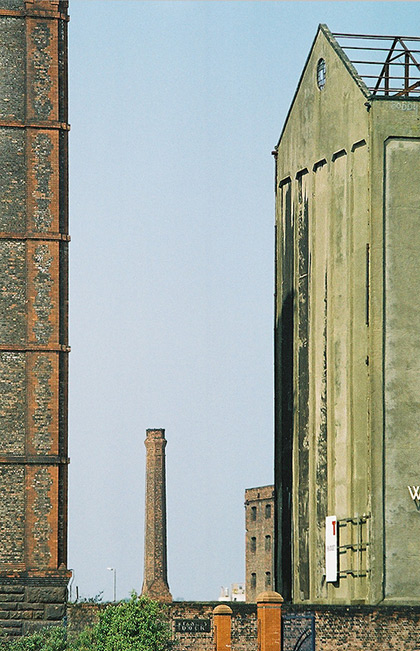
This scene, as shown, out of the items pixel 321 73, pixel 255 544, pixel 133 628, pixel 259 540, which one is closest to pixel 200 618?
pixel 133 628

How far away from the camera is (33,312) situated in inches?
1403

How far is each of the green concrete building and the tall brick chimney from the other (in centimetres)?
2795

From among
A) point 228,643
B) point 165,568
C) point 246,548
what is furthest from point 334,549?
point 246,548

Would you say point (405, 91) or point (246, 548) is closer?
point (405, 91)

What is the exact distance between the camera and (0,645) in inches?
1280

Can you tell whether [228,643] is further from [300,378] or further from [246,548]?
[246,548]

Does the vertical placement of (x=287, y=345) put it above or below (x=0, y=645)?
above

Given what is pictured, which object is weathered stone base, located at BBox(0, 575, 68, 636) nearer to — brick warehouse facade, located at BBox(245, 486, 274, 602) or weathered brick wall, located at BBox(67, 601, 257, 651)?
weathered brick wall, located at BBox(67, 601, 257, 651)

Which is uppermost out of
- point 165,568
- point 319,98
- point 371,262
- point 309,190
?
point 319,98

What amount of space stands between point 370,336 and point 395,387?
140 cm

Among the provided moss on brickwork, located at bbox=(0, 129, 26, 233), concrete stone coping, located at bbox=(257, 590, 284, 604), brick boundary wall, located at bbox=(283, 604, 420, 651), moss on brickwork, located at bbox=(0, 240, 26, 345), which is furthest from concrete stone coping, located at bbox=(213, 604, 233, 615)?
moss on brickwork, located at bbox=(0, 129, 26, 233)

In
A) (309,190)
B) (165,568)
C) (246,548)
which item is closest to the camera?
(309,190)

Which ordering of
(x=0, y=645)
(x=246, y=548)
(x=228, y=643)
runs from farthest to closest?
(x=246, y=548), (x=0, y=645), (x=228, y=643)

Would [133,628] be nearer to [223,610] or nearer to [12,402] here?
[223,610]
